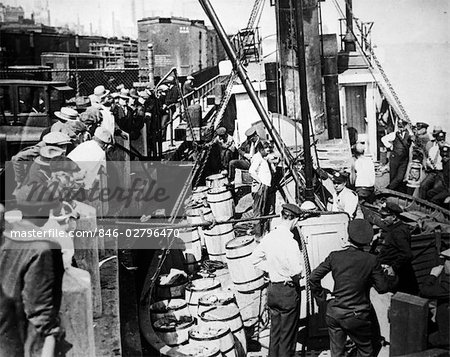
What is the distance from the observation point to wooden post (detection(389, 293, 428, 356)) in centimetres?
344

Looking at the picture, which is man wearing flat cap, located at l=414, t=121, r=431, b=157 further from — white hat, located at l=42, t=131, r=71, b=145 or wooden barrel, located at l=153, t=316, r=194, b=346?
white hat, located at l=42, t=131, r=71, b=145

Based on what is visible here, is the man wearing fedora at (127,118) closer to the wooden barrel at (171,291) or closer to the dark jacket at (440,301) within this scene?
the wooden barrel at (171,291)

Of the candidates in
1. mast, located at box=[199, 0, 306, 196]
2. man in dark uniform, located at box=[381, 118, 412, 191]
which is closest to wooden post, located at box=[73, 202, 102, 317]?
mast, located at box=[199, 0, 306, 196]

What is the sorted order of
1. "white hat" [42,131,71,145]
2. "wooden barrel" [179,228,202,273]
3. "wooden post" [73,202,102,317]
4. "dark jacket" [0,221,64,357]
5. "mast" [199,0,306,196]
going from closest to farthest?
"dark jacket" [0,221,64,357] → "wooden post" [73,202,102,317] → "white hat" [42,131,71,145] → "mast" [199,0,306,196] → "wooden barrel" [179,228,202,273]

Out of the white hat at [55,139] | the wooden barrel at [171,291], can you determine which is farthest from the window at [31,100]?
the wooden barrel at [171,291]

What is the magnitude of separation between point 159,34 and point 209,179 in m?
23.4

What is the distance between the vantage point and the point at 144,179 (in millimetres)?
8430

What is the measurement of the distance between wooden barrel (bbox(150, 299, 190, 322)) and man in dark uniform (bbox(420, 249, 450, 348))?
2512 mm

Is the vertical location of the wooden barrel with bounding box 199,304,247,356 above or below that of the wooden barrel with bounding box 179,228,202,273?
below

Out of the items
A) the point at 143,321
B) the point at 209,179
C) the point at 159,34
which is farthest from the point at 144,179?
the point at 159,34

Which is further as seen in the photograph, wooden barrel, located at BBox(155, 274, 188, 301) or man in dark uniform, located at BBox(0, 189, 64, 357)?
wooden barrel, located at BBox(155, 274, 188, 301)

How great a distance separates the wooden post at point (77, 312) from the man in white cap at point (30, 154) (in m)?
1.45

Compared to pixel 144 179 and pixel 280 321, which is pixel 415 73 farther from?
pixel 280 321

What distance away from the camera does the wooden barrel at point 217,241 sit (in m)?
7.68
